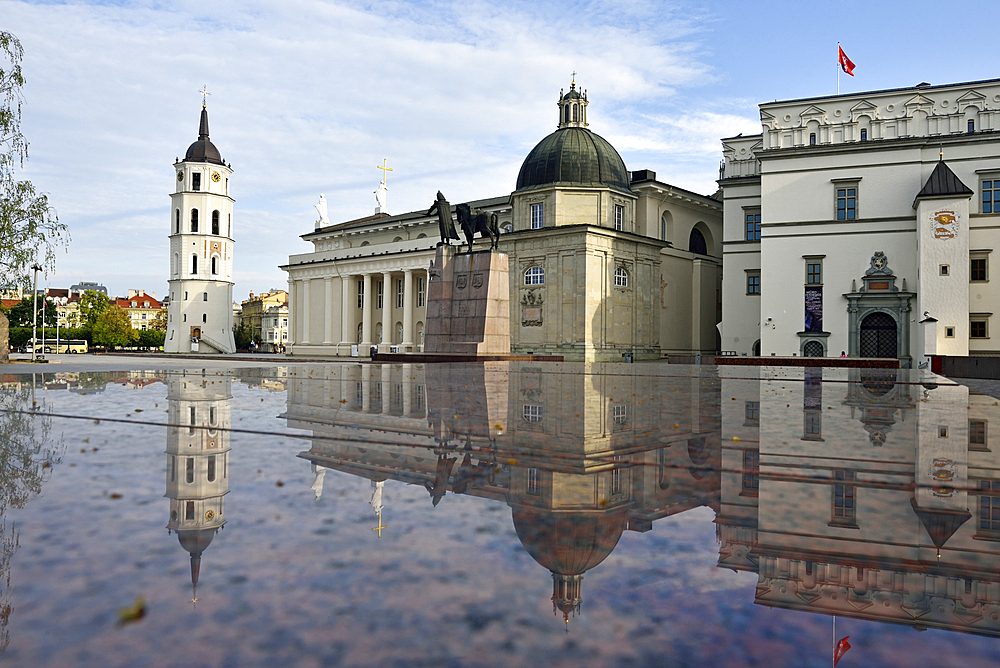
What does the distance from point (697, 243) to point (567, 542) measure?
6042cm

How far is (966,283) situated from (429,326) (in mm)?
29464

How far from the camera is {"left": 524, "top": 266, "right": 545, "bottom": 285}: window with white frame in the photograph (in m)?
49.5

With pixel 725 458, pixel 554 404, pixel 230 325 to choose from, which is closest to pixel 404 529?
pixel 725 458

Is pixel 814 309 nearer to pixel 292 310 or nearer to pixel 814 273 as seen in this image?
pixel 814 273

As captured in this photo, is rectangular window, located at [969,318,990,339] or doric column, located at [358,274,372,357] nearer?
rectangular window, located at [969,318,990,339]

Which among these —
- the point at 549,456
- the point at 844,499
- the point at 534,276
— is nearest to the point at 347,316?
the point at 534,276

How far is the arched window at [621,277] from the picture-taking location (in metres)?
49.8

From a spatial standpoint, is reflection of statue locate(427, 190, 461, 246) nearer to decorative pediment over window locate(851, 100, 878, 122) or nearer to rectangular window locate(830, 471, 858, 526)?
rectangular window locate(830, 471, 858, 526)

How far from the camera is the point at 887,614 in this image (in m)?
1.86

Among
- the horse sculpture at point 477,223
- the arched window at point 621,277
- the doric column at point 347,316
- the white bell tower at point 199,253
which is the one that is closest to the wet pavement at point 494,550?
the horse sculpture at point 477,223

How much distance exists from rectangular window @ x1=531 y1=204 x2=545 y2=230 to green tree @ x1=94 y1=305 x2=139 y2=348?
8750 centimetres

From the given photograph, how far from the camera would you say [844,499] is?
3.15 meters

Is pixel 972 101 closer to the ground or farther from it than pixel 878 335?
farther from it

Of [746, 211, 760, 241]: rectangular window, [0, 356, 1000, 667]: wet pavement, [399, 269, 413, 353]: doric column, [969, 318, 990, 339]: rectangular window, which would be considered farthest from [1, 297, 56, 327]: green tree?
[0, 356, 1000, 667]: wet pavement
